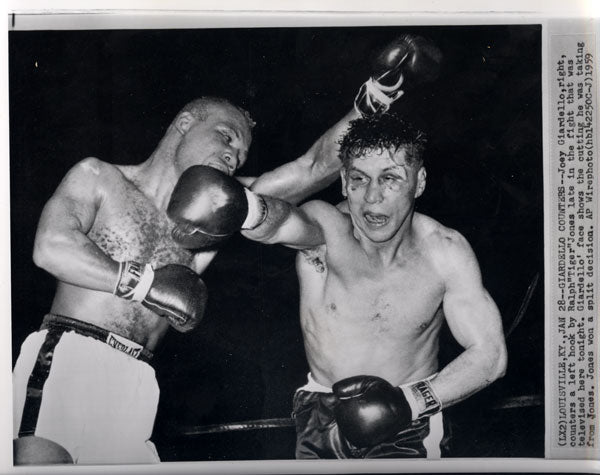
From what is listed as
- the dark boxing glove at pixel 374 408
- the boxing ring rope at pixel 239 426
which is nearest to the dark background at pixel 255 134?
the boxing ring rope at pixel 239 426

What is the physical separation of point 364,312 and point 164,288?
65 centimetres

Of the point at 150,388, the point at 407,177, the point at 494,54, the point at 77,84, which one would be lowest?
the point at 150,388

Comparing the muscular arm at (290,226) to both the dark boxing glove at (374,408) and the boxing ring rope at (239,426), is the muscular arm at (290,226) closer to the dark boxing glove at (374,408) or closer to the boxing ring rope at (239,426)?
the dark boxing glove at (374,408)

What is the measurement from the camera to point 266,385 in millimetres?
2422

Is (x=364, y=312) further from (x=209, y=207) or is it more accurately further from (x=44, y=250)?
(x=44, y=250)

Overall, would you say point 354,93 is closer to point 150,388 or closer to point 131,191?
point 131,191

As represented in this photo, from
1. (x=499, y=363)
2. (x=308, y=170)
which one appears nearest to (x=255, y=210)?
(x=308, y=170)

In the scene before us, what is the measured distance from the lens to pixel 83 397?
241cm

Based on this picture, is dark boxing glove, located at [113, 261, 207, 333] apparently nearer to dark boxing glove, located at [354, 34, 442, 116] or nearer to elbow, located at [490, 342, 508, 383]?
dark boxing glove, located at [354, 34, 442, 116]

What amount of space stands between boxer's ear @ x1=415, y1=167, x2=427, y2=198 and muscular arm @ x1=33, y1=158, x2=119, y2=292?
1004 millimetres

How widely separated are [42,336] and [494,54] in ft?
5.70

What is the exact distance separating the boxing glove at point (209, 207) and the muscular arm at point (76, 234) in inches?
9.7

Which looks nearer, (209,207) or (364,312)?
(209,207)

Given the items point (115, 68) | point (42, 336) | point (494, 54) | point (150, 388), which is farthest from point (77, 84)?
point (494, 54)
